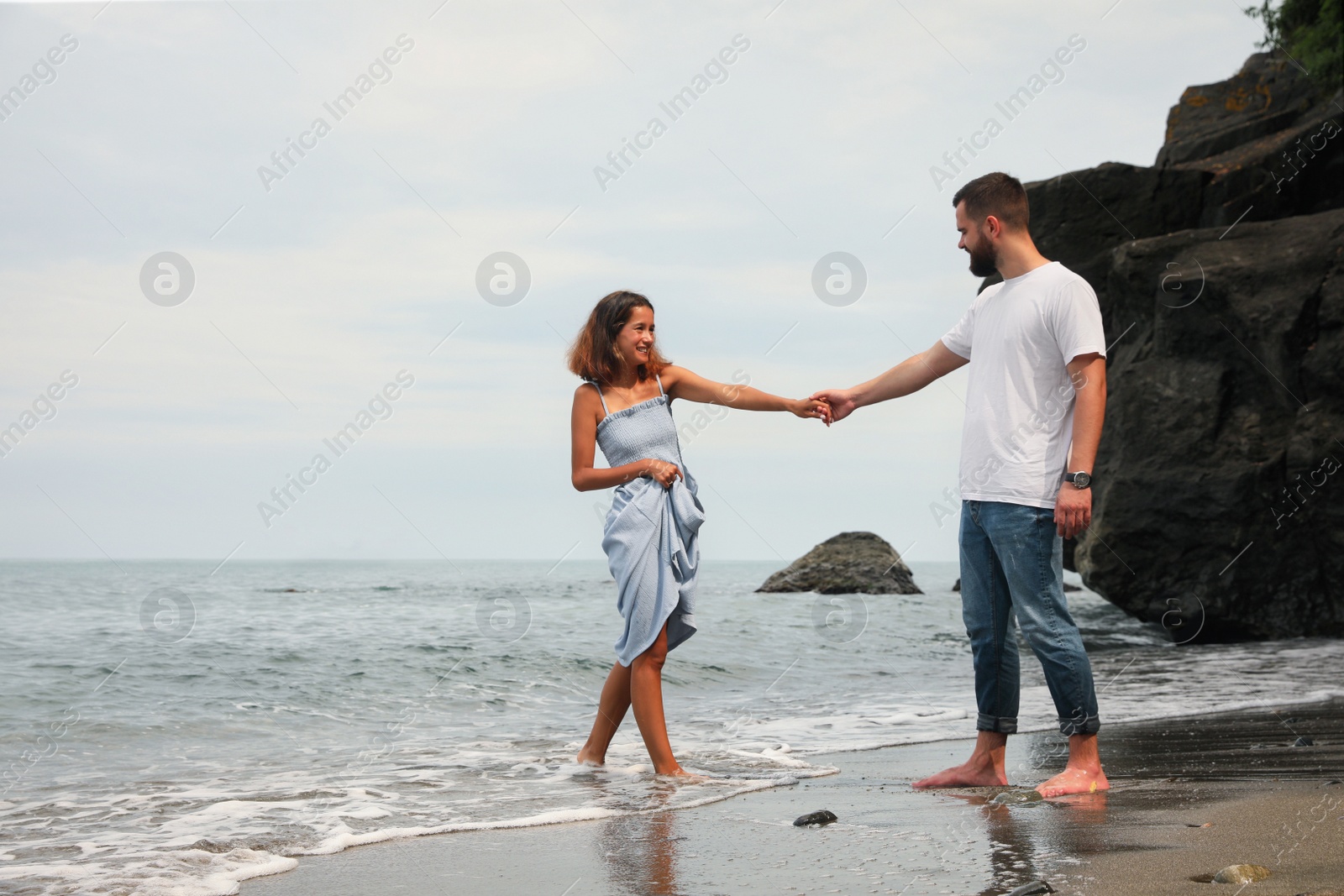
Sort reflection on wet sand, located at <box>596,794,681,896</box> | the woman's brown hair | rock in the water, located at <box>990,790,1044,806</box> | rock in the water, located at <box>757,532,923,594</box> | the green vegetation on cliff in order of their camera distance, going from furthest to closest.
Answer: rock in the water, located at <box>757,532,923,594</box> < the green vegetation on cliff < the woman's brown hair < rock in the water, located at <box>990,790,1044,806</box> < reflection on wet sand, located at <box>596,794,681,896</box>

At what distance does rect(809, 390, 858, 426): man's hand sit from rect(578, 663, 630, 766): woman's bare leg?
1399 millimetres

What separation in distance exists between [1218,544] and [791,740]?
6.77 metres

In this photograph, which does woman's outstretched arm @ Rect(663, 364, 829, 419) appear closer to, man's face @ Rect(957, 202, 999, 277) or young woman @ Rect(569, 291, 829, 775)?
young woman @ Rect(569, 291, 829, 775)

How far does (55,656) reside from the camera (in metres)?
10.1

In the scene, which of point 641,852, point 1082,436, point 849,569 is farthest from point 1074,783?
point 849,569

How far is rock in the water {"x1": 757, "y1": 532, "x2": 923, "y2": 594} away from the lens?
87.9ft

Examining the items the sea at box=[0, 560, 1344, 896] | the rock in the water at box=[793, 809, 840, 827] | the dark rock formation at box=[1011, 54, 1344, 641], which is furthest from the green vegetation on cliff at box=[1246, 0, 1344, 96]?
the rock in the water at box=[793, 809, 840, 827]

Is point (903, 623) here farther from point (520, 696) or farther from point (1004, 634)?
point (1004, 634)

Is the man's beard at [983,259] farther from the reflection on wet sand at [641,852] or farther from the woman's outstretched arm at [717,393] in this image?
the reflection on wet sand at [641,852]

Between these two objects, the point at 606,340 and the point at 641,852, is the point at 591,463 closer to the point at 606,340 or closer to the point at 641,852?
the point at 606,340

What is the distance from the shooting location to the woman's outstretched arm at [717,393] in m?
4.68

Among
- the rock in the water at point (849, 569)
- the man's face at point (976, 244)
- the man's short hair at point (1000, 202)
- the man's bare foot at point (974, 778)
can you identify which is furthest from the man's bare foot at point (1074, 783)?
the rock in the water at point (849, 569)

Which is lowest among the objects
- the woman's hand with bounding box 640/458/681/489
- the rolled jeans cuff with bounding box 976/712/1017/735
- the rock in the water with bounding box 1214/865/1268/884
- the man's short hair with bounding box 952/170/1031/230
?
the rock in the water with bounding box 1214/865/1268/884

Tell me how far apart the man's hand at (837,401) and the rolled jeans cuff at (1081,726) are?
1675mm
